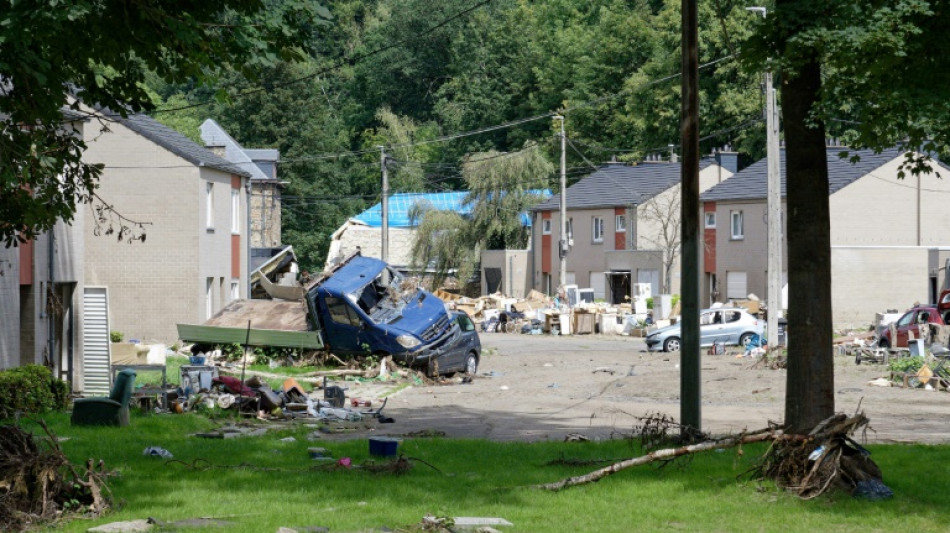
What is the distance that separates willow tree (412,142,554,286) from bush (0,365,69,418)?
51.9 meters

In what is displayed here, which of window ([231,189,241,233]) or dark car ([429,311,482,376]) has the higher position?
window ([231,189,241,233])

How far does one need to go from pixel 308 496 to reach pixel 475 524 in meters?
2.10

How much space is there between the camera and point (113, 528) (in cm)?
934

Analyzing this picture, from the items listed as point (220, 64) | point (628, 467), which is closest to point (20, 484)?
point (220, 64)

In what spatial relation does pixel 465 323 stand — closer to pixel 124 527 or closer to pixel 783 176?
pixel 124 527

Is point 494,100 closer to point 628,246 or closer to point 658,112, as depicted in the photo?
point 658,112

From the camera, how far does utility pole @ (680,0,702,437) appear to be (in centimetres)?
1448

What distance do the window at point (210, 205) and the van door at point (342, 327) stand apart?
9506 mm

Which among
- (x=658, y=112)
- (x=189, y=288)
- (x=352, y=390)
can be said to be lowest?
(x=352, y=390)

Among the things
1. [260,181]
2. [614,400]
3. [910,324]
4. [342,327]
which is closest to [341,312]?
[342,327]

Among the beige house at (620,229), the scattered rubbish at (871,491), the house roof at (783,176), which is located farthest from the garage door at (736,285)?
the scattered rubbish at (871,491)

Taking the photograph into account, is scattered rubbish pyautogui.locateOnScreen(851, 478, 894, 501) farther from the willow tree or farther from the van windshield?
the willow tree

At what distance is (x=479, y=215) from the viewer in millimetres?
71750

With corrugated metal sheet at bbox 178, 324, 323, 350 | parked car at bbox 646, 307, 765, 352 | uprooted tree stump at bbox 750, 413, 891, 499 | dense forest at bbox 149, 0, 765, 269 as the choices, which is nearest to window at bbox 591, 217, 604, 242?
dense forest at bbox 149, 0, 765, 269
